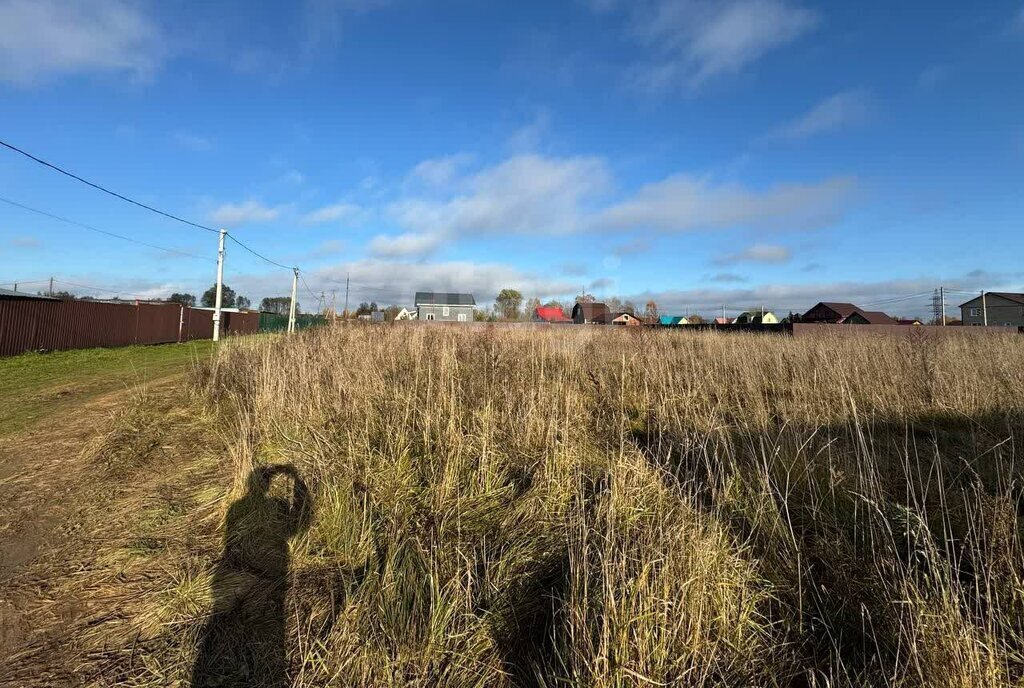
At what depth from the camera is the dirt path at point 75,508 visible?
6.43 ft

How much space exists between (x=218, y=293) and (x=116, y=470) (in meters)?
20.6

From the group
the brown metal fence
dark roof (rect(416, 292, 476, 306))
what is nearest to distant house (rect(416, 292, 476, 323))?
dark roof (rect(416, 292, 476, 306))

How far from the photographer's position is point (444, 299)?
63.6 m

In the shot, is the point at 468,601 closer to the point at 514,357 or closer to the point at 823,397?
the point at 514,357

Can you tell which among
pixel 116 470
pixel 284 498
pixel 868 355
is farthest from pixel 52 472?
pixel 868 355

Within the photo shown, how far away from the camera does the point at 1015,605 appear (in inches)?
70.1

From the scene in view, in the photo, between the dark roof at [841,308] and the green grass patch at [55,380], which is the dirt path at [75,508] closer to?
the green grass patch at [55,380]

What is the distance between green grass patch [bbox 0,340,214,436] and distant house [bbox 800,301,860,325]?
174 ft

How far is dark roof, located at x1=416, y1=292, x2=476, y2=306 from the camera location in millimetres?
62250

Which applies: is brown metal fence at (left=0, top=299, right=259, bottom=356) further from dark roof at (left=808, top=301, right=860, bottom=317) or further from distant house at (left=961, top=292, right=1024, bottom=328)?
distant house at (left=961, top=292, right=1024, bottom=328)

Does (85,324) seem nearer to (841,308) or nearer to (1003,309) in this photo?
(841,308)

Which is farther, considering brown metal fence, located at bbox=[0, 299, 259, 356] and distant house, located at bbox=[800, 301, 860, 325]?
distant house, located at bbox=[800, 301, 860, 325]

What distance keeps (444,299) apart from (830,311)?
48.3m

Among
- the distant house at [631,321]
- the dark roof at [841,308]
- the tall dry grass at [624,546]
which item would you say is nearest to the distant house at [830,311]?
the dark roof at [841,308]
